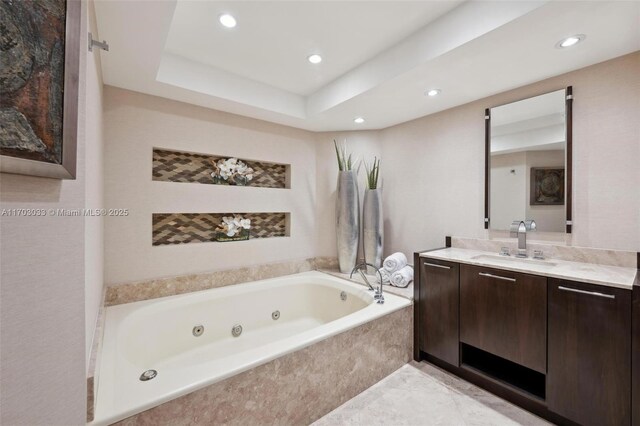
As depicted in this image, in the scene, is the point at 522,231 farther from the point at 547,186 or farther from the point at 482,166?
the point at 482,166

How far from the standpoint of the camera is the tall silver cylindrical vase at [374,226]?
3059 mm

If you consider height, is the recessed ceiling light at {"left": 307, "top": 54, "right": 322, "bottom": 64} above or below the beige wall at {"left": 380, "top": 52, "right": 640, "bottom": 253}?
above

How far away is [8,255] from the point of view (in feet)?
2.48

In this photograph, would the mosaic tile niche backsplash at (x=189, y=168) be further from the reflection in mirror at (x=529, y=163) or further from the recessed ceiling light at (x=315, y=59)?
the reflection in mirror at (x=529, y=163)

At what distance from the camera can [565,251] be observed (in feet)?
6.62

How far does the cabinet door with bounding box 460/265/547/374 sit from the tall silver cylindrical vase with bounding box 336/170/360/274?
1.26 meters

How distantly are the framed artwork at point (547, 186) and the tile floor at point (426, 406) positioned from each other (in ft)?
4.86

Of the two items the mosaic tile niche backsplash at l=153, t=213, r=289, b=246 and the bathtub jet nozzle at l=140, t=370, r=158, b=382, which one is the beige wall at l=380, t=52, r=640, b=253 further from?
the bathtub jet nozzle at l=140, t=370, r=158, b=382

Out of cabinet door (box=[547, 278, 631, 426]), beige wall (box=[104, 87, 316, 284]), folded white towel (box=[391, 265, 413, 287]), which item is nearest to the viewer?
cabinet door (box=[547, 278, 631, 426])

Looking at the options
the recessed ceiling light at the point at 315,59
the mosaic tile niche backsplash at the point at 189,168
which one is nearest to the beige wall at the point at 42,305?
the mosaic tile niche backsplash at the point at 189,168

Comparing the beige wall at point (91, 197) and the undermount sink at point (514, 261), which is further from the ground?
the beige wall at point (91, 197)

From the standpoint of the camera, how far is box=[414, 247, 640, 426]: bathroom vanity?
56.6 inches

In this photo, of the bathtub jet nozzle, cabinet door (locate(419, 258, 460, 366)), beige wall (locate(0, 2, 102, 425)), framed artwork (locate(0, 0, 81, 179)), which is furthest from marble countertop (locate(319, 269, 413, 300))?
framed artwork (locate(0, 0, 81, 179))

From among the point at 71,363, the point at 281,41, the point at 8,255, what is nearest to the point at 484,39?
the point at 281,41
